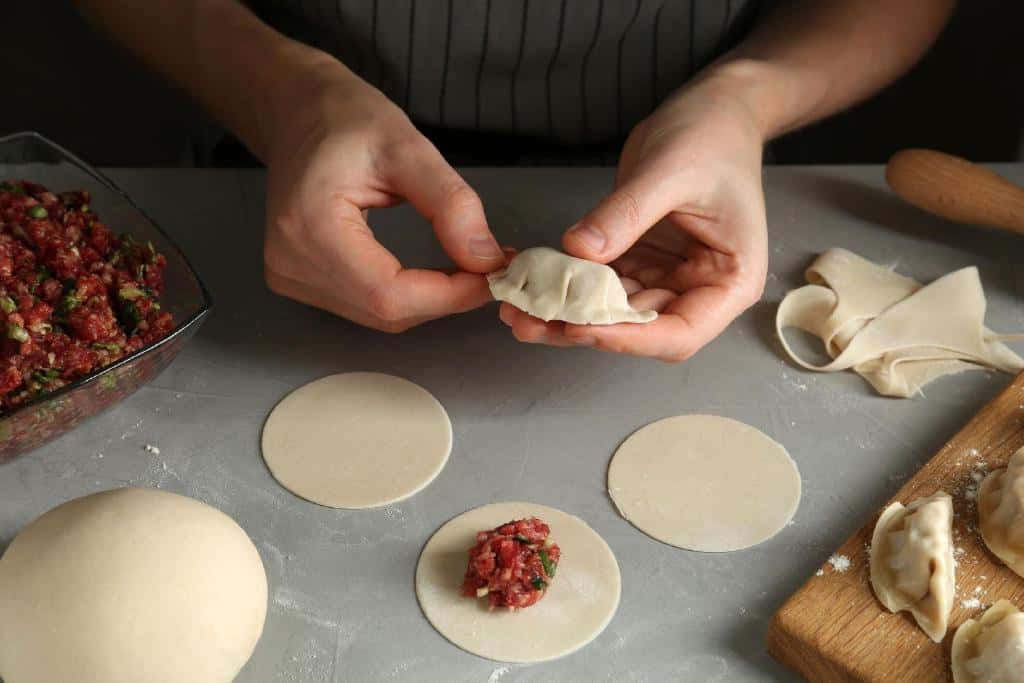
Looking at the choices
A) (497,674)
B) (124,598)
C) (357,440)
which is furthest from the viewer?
(357,440)

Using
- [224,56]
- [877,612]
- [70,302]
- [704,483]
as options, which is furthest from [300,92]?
[877,612]

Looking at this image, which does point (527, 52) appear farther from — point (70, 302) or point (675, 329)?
point (70, 302)

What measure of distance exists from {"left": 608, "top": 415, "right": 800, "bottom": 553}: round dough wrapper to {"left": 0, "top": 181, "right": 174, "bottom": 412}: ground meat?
63 centimetres

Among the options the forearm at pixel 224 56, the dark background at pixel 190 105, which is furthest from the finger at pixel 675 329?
the dark background at pixel 190 105

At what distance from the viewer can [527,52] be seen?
1725 millimetres

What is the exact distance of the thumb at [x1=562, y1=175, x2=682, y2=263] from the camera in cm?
126

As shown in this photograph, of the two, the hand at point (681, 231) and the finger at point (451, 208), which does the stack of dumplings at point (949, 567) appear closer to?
the hand at point (681, 231)

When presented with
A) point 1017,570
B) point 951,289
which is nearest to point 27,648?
point 1017,570

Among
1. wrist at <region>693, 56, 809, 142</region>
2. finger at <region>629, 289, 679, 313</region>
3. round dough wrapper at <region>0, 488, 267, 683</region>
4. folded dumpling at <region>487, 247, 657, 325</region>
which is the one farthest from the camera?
wrist at <region>693, 56, 809, 142</region>

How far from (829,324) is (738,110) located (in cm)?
35

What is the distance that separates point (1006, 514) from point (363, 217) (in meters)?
0.90

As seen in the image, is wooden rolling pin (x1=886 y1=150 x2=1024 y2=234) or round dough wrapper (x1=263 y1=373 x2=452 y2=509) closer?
round dough wrapper (x1=263 y1=373 x2=452 y2=509)

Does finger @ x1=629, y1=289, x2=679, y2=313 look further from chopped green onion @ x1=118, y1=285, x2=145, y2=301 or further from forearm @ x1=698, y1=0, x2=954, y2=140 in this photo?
chopped green onion @ x1=118, y1=285, x2=145, y2=301

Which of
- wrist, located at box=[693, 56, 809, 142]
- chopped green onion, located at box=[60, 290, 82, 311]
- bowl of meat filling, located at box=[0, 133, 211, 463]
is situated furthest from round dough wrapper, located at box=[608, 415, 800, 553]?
chopped green onion, located at box=[60, 290, 82, 311]
